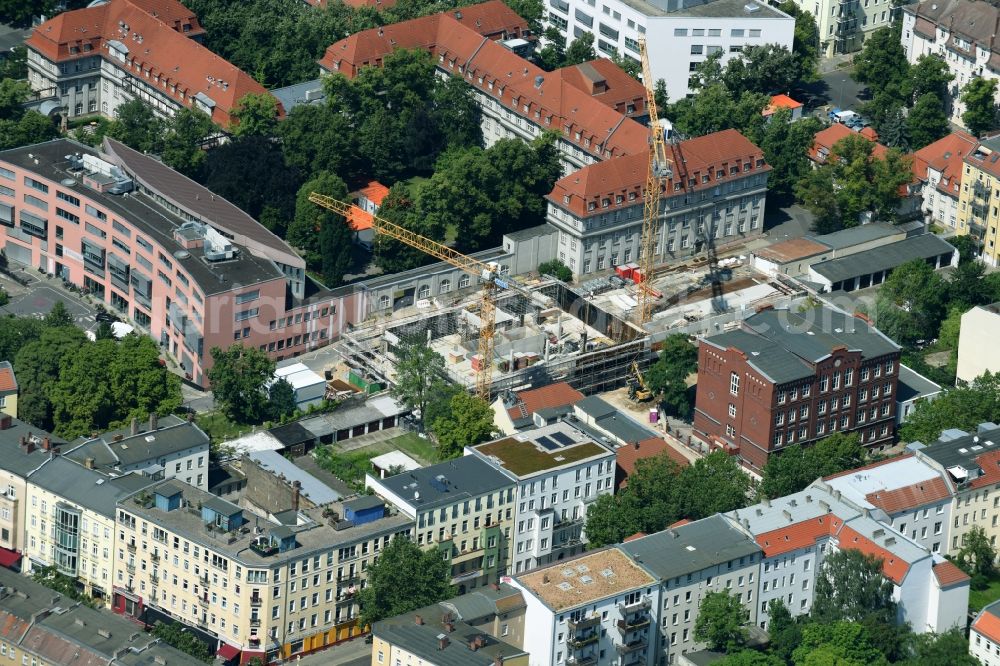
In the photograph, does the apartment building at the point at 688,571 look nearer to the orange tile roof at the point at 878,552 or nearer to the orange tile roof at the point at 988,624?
the orange tile roof at the point at 878,552

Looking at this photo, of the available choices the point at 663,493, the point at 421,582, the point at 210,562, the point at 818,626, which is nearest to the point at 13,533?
the point at 210,562

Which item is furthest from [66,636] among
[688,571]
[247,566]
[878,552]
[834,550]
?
[878,552]

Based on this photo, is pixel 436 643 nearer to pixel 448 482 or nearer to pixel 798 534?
pixel 448 482

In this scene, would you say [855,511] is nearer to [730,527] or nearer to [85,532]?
[730,527]

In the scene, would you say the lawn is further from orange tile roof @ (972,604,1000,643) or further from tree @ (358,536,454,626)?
tree @ (358,536,454,626)

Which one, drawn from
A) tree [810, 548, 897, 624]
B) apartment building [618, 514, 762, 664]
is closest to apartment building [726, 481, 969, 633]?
apartment building [618, 514, 762, 664]
